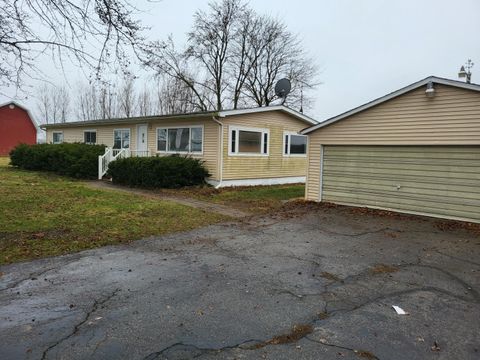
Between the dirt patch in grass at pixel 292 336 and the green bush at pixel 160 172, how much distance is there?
11353 millimetres

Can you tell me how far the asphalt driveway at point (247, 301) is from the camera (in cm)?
318

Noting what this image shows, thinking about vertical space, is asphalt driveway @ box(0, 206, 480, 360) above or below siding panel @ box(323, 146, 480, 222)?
below

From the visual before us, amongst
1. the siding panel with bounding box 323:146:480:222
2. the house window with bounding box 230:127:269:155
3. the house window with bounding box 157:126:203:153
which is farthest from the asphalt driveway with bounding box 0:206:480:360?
the house window with bounding box 157:126:203:153

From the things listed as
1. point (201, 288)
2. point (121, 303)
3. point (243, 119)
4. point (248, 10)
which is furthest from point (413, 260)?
point (248, 10)

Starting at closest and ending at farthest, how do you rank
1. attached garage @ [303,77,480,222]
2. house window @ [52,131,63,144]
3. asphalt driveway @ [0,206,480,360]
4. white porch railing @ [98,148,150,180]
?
asphalt driveway @ [0,206,480,360], attached garage @ [303,77,480,222], white porch railing @ [98,148,150,180], house window @ [52,131,63,144]

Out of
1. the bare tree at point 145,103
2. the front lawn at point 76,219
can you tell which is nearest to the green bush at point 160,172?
the front lawn at point 76,219

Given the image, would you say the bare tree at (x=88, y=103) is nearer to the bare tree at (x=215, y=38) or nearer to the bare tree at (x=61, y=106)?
the bare tree at (x=61, y=106)

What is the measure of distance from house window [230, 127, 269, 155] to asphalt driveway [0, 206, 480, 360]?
859 centimetres

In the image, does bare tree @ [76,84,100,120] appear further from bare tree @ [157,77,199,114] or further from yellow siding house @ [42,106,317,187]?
yellow siding house @ [42,106,317,187]

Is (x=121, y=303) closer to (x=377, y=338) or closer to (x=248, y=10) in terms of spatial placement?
(x=377, y=338)

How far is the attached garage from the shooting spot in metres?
8.89

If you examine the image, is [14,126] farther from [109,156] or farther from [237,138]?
[237,138]

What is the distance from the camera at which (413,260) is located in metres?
Result: 6.02

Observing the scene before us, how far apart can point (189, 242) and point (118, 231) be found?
166cm
